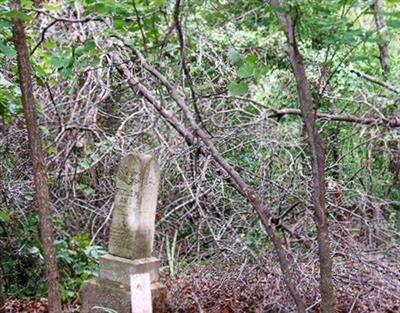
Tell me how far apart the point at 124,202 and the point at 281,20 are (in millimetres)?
2562

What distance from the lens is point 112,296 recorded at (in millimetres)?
4777

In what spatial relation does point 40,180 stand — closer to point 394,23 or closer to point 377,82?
point 394,23

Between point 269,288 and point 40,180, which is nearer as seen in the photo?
point 40,180

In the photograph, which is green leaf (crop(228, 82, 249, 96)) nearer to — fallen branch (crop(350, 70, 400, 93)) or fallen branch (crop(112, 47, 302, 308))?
fallen branch (crop(112, 47, 302, 308))

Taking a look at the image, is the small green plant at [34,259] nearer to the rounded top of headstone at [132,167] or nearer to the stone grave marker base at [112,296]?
the stone grave marker base at [112,296]

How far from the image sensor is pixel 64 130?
19.4 ft

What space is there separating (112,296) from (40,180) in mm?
2049

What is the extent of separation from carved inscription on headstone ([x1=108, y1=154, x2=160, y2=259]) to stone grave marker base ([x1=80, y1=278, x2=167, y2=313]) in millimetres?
262

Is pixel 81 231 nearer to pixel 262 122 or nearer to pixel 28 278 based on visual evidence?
pixel 28 278

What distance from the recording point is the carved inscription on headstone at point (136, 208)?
15.9ft

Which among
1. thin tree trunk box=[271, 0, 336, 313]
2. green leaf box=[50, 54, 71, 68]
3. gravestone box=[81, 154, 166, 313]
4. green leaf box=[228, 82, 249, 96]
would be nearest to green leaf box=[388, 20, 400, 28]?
thin tree trunk box=[271, 0, 336, 313]

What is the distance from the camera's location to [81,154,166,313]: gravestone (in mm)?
4785

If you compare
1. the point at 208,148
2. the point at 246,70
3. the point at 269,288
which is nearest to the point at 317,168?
the point at 246,70

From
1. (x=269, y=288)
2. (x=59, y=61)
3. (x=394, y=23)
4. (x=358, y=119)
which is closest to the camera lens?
(x=394, y=23)
